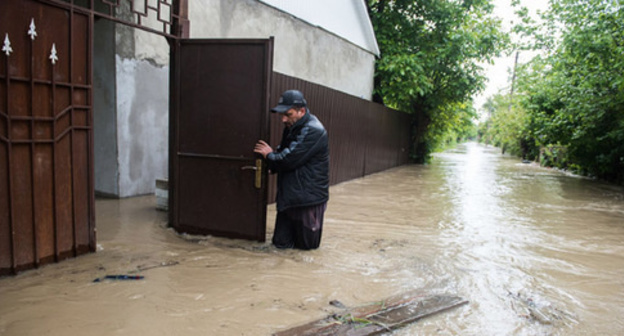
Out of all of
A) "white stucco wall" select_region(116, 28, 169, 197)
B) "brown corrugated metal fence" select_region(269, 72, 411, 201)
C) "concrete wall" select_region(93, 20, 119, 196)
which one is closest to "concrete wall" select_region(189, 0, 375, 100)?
"white stucco wall" select_region(116, 28, 169, 197)

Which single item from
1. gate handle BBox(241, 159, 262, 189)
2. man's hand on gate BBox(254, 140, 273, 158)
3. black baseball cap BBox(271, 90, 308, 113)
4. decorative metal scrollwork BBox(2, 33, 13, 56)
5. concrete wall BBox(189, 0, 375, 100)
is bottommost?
gate handle BBox(241, 159, 262, 189)

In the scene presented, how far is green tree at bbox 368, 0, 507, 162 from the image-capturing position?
1616cm

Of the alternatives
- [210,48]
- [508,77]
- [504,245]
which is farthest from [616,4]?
[508,77]

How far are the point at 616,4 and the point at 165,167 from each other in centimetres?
1152

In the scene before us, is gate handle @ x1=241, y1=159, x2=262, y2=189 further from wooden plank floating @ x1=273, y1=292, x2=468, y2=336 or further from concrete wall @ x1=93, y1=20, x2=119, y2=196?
concrete wall @ x1=93, y1=20, x2=119, y2=196

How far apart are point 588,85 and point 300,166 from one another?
35.2 ft

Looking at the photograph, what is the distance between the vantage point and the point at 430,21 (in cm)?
1700

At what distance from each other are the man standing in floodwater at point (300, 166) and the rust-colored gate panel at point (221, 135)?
0.96 ft

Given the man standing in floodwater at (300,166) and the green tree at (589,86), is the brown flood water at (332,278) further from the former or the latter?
the green tree at (589,86)

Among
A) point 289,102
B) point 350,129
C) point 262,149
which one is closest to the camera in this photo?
point 289,102

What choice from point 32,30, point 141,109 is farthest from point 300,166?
point 141,109

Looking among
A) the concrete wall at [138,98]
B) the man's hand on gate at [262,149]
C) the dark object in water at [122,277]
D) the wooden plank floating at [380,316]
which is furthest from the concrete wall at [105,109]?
the wooden plank floating at [380,316]

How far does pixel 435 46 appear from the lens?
16.6m

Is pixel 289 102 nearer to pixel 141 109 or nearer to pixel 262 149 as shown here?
pixel 262 149
